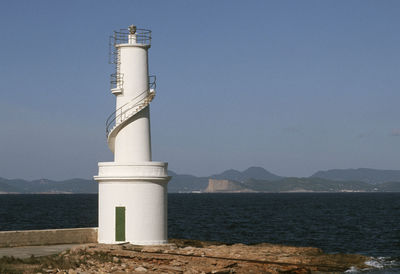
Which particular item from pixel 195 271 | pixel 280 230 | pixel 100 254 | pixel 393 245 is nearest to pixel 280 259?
pixel 195 271

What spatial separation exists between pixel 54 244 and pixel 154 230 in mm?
4936

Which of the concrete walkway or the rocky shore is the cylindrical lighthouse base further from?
the concrete walkway

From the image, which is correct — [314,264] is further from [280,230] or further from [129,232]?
[280,230]

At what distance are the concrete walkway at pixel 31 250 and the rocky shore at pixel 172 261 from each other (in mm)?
1103

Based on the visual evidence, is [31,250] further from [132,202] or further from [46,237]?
[132,202]

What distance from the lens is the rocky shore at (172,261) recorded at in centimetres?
2261

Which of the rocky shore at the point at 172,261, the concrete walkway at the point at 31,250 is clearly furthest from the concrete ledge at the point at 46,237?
the rocky shore at the point at 172,261

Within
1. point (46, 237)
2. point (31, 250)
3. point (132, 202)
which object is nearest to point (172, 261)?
point (132, 202)

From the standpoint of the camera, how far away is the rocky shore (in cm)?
2261

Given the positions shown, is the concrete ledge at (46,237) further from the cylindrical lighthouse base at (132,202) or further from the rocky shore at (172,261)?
the rocky shore at (172,261)

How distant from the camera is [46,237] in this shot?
2961cm

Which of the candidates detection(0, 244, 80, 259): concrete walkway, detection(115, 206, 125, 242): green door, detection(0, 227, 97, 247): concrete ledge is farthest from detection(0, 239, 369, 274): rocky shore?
detection(0, 227, 97, 247): concrete ledge

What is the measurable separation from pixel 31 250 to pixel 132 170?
222 inches

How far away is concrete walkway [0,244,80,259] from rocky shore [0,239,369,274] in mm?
1103
